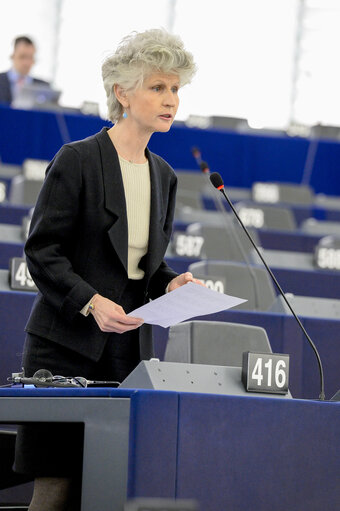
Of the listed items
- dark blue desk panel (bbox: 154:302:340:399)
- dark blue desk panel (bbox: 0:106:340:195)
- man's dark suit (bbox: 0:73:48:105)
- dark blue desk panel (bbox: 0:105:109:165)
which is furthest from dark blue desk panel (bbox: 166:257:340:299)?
man's dark suit (bbox: 0:73:48:105)

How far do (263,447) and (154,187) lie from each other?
66cm

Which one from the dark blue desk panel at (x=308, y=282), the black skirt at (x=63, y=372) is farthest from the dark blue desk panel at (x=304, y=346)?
the black skirt at (x=63, y=372)

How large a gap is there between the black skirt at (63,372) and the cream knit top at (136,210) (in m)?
Answer: 0.05

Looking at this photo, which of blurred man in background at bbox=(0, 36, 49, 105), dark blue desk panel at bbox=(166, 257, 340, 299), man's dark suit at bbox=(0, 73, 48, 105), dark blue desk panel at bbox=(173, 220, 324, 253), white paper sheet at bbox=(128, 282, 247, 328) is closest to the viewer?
white paper sheet at bbox=(128, 282, 247, 328)

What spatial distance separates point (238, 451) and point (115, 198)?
0.63 metres

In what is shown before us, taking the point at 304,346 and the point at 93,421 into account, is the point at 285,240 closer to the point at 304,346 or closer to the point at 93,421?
the point at 304,346

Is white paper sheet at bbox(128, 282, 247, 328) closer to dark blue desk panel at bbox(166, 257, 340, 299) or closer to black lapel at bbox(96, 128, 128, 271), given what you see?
black lapel at bbox(96, 128, 128, 271)

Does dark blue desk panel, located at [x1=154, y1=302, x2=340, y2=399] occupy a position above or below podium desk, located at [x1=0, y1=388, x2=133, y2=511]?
above

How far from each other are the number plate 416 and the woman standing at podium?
23 centimetres

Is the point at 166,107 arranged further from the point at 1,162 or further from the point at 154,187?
the point at 1,162

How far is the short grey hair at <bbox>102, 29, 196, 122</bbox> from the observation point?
2.35 m

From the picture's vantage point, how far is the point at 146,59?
2.34 meters

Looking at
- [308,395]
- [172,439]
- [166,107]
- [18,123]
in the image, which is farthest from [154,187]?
[18,123]

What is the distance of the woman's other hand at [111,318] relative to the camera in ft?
7.15
